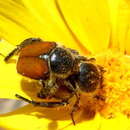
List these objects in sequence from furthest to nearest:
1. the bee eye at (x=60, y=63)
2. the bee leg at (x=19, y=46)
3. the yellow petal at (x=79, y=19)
A: the yellow petal at (x=79, y=19) < the bee leg at (x=19, y=46) < the bee eye at (x=60, y=63)

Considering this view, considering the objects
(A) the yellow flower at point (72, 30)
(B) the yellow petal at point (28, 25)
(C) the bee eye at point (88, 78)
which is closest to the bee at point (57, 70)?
(C) the bee eye at point (88, 78)

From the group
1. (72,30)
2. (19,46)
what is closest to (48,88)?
(19,46)

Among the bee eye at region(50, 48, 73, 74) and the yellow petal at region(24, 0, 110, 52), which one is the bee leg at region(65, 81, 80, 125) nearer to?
the bee eye at region(50, 48, 73, 74)

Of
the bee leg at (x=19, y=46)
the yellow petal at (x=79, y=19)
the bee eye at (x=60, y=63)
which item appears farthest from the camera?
the yellow petal at (x=79, y=19)

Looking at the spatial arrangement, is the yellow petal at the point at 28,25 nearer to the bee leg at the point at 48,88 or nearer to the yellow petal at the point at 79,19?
the yellow petal at the point at 79,19

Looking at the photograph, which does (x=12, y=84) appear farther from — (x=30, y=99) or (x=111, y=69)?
(x=111, y=69)

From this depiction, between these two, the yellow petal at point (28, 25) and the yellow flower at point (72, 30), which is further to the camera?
the yellow petal at point (28, 25)

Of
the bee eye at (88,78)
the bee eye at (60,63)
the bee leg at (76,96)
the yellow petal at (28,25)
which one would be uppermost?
the yellow petal at (28,25)

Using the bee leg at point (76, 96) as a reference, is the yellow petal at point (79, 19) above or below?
above
